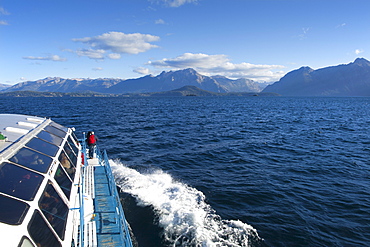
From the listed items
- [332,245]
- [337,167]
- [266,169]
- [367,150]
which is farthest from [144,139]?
[367,150]

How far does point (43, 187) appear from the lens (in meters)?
7.04

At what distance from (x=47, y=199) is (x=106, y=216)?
12.7ft

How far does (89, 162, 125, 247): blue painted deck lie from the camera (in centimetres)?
898

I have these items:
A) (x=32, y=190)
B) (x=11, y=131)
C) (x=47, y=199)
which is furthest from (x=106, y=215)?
(x=11, y=131)

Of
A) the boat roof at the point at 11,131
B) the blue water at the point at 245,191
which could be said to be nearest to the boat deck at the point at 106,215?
the blue water at the point at 245,191

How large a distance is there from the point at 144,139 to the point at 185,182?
51.8 feet

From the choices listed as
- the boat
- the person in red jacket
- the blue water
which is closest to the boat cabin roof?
the boat

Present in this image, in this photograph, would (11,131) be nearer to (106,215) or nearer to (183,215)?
(106,215)

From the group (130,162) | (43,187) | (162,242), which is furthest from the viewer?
(130,162)

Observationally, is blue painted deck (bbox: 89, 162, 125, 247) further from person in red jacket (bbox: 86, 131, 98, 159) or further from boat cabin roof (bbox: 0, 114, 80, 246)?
person in red jacket (bbox: 86, 131, 98, 159)

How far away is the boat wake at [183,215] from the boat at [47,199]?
329cm

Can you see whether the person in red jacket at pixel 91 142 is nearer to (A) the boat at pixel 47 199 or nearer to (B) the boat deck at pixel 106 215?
(A) the boat at pixel 47 199

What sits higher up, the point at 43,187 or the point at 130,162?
the point at 43,187

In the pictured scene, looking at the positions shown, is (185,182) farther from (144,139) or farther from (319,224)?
(144,139)
